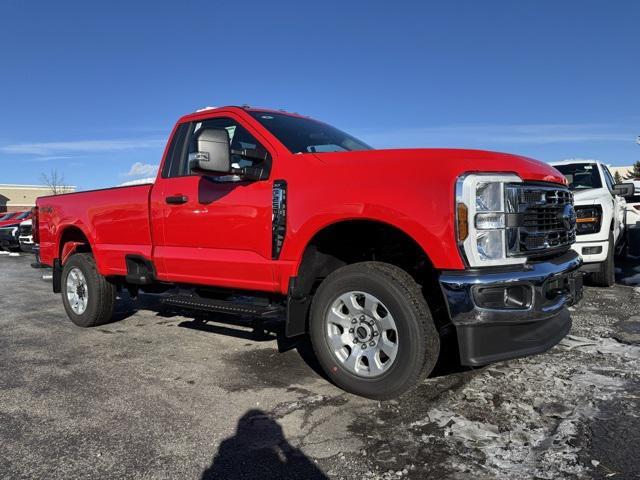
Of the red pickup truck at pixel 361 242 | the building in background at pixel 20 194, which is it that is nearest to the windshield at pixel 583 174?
the red pickup truck at pixel 361 242

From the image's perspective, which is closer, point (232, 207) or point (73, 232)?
point (232, 207)

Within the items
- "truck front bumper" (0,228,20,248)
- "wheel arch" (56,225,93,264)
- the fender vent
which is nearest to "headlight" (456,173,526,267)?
the fender vent

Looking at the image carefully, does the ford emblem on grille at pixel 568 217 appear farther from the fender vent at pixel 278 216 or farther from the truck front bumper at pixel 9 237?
the truck front bumper at pixel 9 237

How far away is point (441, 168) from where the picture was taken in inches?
127

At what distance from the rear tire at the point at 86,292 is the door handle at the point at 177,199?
1807 mm

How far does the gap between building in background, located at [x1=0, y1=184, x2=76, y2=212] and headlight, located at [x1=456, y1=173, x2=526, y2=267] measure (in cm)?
7270

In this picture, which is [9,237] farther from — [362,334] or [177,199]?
[362,334]

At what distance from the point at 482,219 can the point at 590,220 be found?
4.93 meters

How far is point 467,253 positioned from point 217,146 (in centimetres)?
203

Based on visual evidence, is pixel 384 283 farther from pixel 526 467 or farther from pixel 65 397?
pixel 65 397

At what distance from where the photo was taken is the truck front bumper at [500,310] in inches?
122

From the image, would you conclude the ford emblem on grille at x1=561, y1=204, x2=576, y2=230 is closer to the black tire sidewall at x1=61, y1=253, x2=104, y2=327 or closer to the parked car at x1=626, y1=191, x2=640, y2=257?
the black tire sidewall at x1=61, y1=253, x2=104, y2=327

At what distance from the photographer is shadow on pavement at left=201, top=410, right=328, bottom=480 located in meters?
2.66

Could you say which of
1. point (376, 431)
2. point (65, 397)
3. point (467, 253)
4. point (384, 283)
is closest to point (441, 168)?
point (467, 253)
